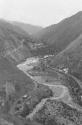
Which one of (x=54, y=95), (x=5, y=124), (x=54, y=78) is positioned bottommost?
(x=5, y=124)

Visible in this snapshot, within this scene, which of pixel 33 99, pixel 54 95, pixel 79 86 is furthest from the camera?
pixel 79 86

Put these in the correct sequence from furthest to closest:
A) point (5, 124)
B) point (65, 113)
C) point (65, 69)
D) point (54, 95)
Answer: point (65, 69), point (54, 95), point (65, 113), point (5, 124)

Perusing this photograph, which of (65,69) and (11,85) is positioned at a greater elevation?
(65,69)

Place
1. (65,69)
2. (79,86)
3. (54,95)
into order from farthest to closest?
(65,69) → (79,86) → (54,95)

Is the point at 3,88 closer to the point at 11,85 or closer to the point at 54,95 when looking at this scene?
the point at 11,85

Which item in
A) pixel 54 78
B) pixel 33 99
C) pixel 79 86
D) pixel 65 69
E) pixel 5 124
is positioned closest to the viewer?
pixel 5 124

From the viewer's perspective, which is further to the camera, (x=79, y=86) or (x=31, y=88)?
(x=79, y=86)

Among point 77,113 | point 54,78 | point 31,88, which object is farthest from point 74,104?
point 54,78

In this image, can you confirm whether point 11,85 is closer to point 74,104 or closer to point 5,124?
point 74,104

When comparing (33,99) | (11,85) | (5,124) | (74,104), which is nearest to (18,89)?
(11,85)
